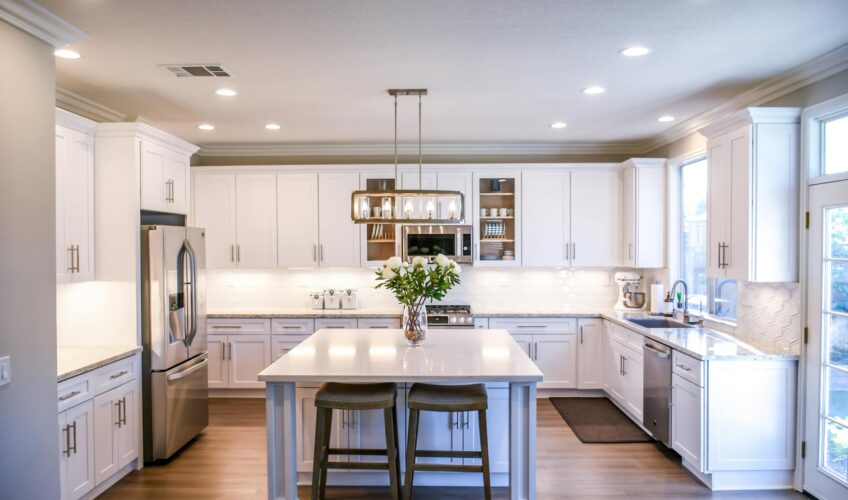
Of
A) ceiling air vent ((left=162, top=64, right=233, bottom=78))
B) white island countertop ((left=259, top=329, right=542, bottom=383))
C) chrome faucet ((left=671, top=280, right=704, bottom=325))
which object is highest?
ceiling air vent ((left=162, top=64, right=233, bottom=78))

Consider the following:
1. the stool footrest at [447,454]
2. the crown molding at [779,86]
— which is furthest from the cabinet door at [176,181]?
the crown molding at [779,86]

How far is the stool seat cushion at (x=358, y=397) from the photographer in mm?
2891

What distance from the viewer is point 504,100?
4.04 m

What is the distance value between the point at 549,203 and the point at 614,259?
3.06 ft

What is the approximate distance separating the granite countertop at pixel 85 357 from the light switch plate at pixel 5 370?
59 cm

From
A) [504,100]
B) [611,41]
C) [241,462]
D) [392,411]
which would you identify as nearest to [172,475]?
[241,462]

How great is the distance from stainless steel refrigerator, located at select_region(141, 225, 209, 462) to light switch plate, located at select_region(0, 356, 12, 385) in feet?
4.94

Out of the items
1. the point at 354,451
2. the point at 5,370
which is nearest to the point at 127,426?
the point at 5,370

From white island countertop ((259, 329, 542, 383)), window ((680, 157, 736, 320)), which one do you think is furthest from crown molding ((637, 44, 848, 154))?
white island countertop ((259, 329, 542, 383))

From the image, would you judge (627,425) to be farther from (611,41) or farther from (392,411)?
(611,41)

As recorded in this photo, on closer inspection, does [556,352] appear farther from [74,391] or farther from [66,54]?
→ [66,54]

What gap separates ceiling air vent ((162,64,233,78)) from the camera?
3.21m

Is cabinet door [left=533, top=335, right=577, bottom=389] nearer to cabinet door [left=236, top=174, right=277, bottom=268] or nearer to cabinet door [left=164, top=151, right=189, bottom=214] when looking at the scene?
cabinet door [left=236, top=174, right=277, bottom=268]

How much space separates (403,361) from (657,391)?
2.20 metres
